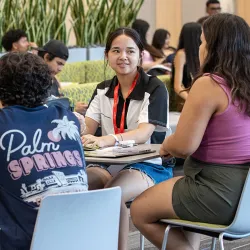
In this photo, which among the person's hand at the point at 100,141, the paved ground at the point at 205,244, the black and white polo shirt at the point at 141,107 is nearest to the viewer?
the person's hand at the point at 100,141

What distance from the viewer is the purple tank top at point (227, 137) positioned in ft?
9.30

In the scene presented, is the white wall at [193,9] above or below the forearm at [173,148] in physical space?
below

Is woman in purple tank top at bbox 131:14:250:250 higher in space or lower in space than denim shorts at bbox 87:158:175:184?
higher

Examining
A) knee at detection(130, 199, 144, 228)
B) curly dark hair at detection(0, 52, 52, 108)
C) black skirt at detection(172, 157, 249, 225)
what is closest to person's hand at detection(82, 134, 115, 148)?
knee at detection(130, 199, 144, 228)

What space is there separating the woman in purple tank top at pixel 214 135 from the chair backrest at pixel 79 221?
538 millimetres

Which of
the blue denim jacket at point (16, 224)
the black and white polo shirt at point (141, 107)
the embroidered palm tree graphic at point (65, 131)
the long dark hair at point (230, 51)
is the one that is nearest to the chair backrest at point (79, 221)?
the blue denim jacket at point (16, 224)

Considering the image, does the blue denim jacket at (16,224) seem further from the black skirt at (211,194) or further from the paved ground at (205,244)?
the paved ground at (205,244)

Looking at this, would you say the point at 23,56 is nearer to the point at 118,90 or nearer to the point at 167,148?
the point at 167,148

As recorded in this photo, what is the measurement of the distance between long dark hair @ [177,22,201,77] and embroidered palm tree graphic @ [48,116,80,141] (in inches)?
147

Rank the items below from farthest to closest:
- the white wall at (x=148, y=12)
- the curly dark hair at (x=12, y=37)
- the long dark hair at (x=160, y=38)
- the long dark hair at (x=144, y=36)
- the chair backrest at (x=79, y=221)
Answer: the white wall at (x=148, y=12) → the long dark hair at (x=160, y=38) → the long dark hair at (x=144, y=36) → the curly dark hair at (x=12, y=37) → the chair backrest at (x=79, y=221)

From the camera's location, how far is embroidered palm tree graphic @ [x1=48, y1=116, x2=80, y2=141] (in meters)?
2.48

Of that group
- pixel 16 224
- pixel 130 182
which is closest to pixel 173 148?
pixel 130 182

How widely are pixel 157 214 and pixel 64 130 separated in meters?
→ 0.66

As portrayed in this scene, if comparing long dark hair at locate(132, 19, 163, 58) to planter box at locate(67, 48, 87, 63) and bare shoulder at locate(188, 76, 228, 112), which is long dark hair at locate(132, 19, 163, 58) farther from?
bare shoulder at locate(188, 76, 228, 112)
